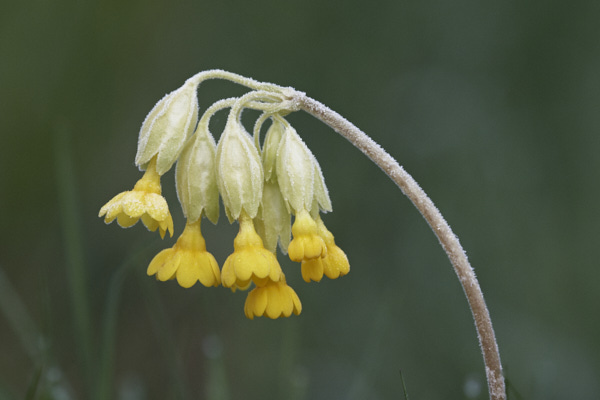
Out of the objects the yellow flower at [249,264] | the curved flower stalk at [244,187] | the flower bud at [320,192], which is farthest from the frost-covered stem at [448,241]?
the yellow flower at [249,264]

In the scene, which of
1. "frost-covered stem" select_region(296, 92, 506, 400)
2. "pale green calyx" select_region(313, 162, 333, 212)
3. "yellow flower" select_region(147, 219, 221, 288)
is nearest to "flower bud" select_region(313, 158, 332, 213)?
"pale green calyx" select_region(313, 162, 333, 212)

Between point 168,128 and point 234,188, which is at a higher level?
point 168,128

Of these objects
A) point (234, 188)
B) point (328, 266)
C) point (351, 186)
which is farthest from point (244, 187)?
point (351, 186)

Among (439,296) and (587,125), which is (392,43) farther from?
(439,296)

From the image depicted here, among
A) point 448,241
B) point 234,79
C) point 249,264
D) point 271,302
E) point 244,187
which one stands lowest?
point 271,302

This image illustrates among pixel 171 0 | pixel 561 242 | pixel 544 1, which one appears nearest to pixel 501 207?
pixel 561 242

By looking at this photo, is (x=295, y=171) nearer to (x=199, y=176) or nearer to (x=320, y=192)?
(x=320, y=192)

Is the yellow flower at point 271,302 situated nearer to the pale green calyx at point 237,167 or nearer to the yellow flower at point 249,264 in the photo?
the yellow flower at point 249,264
